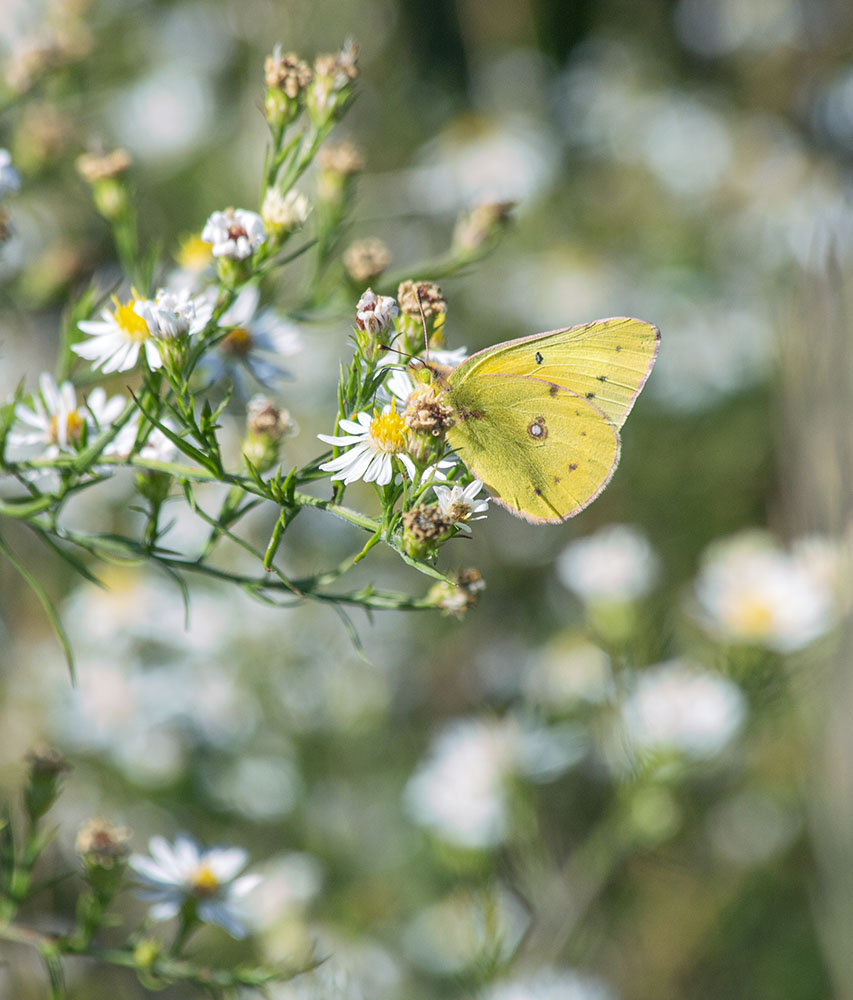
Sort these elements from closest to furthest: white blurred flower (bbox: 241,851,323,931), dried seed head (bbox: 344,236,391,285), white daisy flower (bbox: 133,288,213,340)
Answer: white daisy flower (bbox: 133,288,213,340) < dried seed head (bbox: 344,236,391,285) < white blurred flower (bbox: 241,851,323,931)

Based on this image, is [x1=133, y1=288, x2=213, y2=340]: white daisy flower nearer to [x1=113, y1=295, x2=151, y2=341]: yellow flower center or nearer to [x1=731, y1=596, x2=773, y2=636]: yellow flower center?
[x1=113, y1=295, x2=151, y2=341]: yellow flower center

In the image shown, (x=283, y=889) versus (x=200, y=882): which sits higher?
(x=200, y=882)

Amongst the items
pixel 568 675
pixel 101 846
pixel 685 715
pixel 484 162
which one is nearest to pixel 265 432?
pixel 101 846

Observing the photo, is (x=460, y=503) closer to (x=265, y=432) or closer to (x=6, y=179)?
(x=265, y=432)

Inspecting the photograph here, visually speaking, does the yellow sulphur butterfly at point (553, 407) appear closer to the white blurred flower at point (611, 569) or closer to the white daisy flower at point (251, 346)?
the white daisy flower at point (251, 346)

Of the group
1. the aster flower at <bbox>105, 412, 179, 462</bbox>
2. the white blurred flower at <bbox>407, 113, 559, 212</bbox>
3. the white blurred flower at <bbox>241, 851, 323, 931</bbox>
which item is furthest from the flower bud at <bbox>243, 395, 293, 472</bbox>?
the white blurred flower at <bbox>407, 113, 559, 212</bbox>

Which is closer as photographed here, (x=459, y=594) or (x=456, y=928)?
(x=459, y=594)

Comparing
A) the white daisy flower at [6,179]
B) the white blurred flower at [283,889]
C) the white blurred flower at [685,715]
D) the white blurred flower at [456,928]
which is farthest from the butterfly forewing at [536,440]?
the white blurred flower at [283,889]

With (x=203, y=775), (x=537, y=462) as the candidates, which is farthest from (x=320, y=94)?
(x=203, y=775)
